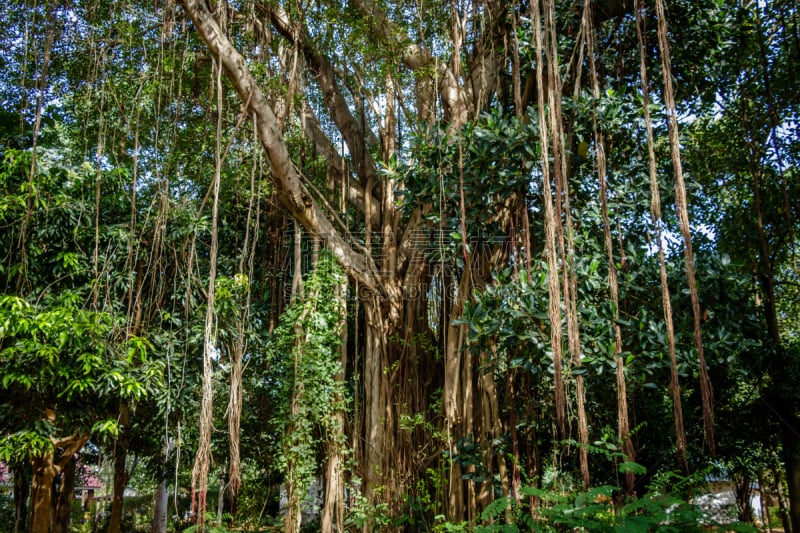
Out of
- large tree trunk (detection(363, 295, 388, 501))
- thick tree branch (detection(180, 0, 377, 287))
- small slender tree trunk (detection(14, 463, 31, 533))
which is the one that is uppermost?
thick tree branch (detection(180, 0, 377, 287))

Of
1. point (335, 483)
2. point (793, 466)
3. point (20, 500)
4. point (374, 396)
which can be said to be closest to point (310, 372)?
point (374, 396)

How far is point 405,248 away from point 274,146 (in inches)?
51.1

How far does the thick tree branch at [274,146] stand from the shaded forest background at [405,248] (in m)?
0.02

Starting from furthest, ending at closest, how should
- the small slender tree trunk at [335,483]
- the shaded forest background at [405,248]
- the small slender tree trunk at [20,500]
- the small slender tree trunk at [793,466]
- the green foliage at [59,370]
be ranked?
1. the small slender tree trunk at [20,500]
2. the small slender tree trunk at [793,466]
3. the small slender tree trunk at [335,483]
4. the green foliage at [59,370]
5. the shaded forest background at [405,248]

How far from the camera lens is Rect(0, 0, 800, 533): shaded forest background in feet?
11.3

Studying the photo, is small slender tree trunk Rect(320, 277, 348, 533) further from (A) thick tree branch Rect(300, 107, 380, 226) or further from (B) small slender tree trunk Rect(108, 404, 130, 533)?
(B) small slender tree trunk Rect(108, 404, 130, 533)

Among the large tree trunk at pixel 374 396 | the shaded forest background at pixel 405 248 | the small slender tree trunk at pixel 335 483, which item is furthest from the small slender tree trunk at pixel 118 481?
the large tree trunk at pixel 374 396

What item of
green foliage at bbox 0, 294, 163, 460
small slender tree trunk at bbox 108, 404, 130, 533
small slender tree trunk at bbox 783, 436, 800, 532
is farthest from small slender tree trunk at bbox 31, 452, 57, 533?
small slender tree trunk at bbox 783, 436, 800, 532

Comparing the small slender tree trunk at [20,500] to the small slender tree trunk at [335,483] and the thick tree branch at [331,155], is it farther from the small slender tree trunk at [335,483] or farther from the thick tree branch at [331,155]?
the thick tree branch at [331,155]

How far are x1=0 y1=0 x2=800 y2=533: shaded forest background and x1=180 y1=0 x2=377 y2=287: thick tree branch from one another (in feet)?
0.07

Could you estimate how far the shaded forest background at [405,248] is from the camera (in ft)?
11.3

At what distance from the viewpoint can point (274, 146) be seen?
148 inches

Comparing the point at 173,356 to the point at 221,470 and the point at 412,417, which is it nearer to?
the point at 412,417

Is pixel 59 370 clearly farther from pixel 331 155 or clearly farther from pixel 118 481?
pixel 118 481
